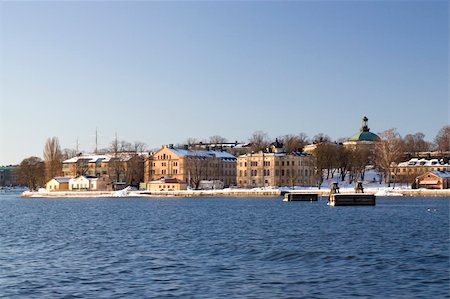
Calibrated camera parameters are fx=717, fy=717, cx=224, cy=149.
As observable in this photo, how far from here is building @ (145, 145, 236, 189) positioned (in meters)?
152

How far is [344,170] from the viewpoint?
6127 inches

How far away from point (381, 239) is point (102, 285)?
1889 centimetres

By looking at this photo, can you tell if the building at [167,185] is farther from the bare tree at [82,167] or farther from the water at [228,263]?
the water at [228,263]

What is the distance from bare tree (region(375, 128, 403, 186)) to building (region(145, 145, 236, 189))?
3564 cm

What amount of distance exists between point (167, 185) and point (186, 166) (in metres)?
11.2

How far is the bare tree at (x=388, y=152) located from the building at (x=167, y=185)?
131 feet

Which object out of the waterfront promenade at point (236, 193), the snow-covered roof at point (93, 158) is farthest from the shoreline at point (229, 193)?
the snow-covered roof at point (93, 158)

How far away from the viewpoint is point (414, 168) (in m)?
154

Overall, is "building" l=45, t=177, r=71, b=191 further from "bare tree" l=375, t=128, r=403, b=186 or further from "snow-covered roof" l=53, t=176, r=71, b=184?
"bare tree" l=375, t=128, r=403, b=186

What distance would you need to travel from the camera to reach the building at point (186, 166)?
500 ft

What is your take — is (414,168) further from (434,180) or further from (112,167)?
(112,167)

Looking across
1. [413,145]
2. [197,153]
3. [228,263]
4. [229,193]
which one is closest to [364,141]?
[413,145]

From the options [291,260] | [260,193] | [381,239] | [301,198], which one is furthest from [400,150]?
[291,260]

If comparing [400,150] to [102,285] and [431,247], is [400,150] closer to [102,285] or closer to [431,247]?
[431,247]
